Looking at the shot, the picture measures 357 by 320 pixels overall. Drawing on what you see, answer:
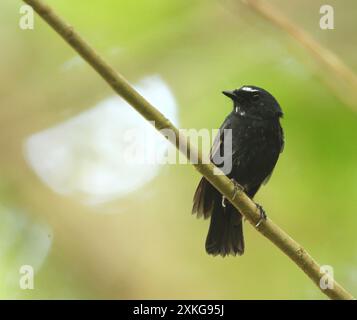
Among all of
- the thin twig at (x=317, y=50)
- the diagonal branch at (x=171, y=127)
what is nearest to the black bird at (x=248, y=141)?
the diagonal branch at (x=171, y=127)

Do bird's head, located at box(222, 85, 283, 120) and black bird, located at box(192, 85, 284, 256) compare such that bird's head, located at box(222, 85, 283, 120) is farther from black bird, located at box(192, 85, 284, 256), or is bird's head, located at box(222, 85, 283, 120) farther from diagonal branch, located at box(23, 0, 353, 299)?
diagonal branch, located at box(23, 0, 353, 299)

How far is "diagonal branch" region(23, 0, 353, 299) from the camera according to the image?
247cm

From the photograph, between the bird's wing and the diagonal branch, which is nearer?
the diagonal branch

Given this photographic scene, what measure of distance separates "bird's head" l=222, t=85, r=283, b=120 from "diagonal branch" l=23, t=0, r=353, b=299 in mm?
1484

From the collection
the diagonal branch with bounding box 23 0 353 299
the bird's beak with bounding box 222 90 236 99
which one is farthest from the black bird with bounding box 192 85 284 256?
the diagonal branch with bounding box 23 0 353 299

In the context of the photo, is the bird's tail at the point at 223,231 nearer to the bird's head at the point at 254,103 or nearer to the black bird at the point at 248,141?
the black bird at the point at 248,141

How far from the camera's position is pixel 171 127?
9.48 feet

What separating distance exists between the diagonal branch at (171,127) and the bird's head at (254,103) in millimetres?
1484

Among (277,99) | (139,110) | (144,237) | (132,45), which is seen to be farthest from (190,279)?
(139,110)

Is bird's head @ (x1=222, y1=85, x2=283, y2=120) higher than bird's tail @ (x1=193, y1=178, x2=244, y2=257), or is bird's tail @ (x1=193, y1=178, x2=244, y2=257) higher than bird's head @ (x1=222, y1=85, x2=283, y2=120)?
bird's head @ (x1=222, y1=85, x2=283, y2=120)

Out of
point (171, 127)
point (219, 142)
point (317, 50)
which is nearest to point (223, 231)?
point (219, 142)

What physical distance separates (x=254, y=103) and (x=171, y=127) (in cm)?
237

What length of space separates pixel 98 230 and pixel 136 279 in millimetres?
602

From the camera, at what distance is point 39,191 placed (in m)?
5.75
